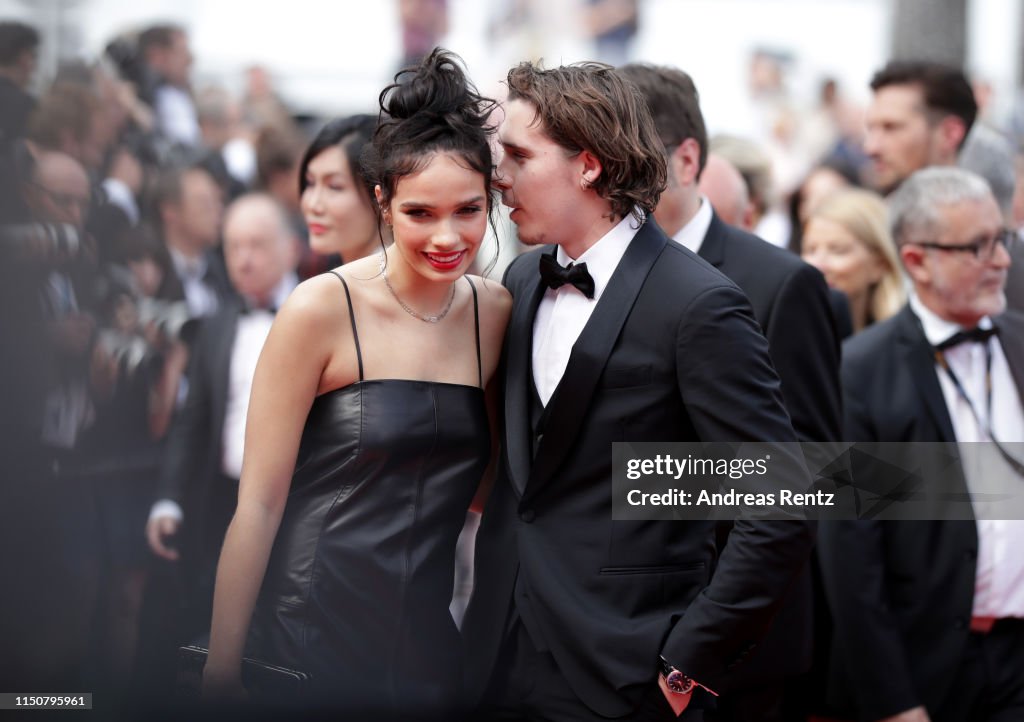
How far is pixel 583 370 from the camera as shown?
2826mm

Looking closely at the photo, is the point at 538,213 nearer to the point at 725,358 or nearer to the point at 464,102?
the point at 464,102

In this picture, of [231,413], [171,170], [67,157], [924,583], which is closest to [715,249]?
[924,583]

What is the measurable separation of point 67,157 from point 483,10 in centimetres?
910

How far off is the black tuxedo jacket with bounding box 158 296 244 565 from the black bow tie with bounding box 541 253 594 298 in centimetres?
206

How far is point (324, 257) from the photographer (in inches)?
222

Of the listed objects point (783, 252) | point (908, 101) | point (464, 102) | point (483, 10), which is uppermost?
point (483, 10)

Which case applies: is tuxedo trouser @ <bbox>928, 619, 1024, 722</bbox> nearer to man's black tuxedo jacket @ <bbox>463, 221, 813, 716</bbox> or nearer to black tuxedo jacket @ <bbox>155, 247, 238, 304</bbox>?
man's black tuxedo jacket @ <bbox>463, 221, 813, 716</bbox>

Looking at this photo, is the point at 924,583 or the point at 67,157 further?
the point at 67,157

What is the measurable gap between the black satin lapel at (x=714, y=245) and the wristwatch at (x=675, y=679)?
1365 millimetres

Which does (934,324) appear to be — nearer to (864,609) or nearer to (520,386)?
(864,609)

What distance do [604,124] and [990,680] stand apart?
2.13 meters

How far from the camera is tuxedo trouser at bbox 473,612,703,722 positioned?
9.24ft

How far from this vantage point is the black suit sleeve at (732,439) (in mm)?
2740

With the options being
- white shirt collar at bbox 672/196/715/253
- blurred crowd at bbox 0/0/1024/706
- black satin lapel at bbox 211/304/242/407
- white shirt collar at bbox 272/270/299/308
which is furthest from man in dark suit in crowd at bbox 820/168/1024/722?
white shirt collar at bbox 272/270/299/308
